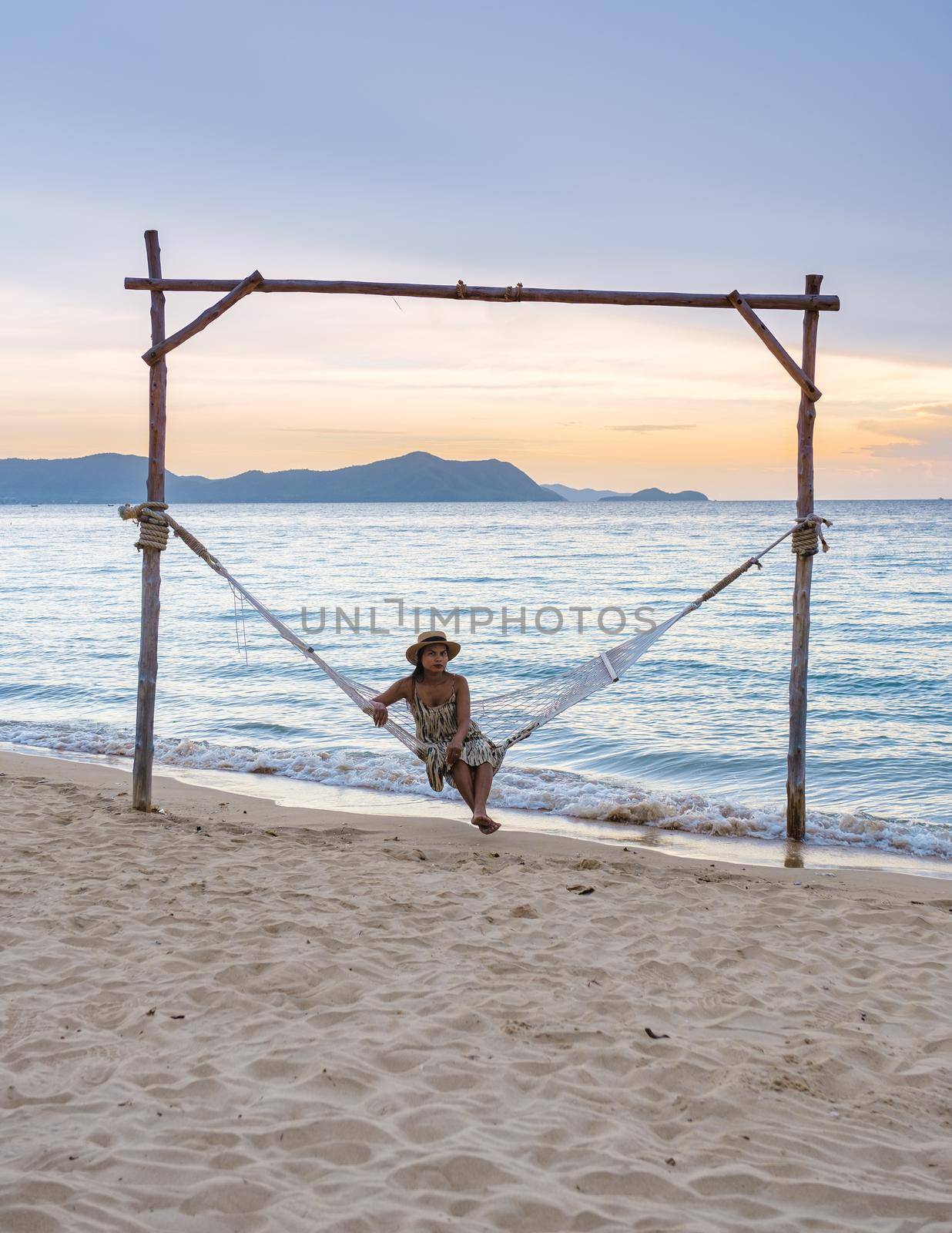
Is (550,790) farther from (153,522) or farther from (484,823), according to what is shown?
(153,522)

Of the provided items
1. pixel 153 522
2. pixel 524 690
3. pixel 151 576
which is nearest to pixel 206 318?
pixel 153 522

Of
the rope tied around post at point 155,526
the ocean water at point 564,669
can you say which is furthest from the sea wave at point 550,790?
the rope tied around post at point 155,526

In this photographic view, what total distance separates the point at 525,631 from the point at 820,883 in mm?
9637

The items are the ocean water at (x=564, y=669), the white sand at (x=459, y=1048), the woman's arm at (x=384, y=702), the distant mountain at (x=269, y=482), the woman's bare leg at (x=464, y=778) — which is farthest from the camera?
the distant mountain at (x=269, y=482)

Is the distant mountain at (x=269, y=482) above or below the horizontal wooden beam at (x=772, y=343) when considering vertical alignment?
above

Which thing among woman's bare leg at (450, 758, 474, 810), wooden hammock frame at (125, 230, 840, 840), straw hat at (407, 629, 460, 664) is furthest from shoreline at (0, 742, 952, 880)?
straw hat at (407, 629, 460, 664)

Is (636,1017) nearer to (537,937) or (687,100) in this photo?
(537,937)

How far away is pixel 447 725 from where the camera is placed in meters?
4.27

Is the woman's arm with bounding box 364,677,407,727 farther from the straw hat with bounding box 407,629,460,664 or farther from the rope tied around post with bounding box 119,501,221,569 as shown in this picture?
the rope tied around post with bounding box 119,501,221,569

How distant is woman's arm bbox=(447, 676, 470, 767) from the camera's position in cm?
414

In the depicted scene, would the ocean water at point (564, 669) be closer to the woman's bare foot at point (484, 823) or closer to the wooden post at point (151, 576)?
the woman's bare foot at point (484, 823)

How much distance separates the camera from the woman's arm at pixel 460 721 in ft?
13.6

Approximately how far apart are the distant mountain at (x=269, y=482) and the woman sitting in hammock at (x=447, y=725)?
3508 inches

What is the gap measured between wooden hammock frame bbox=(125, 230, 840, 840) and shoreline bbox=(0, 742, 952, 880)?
0.51 metres
